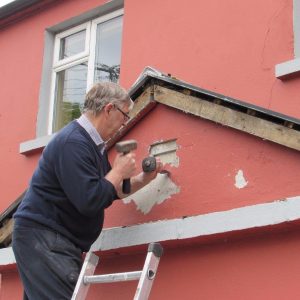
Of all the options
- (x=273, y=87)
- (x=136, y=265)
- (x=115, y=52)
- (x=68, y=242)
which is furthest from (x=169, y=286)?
(x=115, y=52)

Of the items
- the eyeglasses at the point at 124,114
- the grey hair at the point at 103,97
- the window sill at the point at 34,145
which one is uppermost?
the grey hair at the point at 103,97

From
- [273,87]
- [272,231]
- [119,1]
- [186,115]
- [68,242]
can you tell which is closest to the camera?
[272,231]

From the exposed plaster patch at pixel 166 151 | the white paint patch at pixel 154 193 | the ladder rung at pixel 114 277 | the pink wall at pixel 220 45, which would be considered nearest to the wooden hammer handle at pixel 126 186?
the white paint patch at pixel 154 193

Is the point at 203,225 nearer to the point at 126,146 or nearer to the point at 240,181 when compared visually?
the point at 240,181

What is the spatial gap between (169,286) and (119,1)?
3.90m

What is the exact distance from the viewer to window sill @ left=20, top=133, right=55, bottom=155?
6.97 m

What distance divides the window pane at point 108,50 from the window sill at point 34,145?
82 cm

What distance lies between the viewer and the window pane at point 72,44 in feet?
24.6

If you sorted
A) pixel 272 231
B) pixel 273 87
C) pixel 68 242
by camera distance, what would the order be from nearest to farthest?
pixel 272 231, pixel 68 242, pixel 273 87

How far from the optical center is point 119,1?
694 centimetres

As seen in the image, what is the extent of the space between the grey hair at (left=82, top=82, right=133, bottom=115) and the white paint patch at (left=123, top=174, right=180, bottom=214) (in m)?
0.50

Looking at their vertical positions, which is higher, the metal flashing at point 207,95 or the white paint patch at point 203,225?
the metal flashing at point 207,95

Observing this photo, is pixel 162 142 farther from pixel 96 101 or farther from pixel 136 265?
pixel 136 265

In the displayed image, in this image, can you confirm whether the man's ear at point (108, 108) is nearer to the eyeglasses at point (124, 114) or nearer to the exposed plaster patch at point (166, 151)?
the eyeglasses at point (124, 114)
